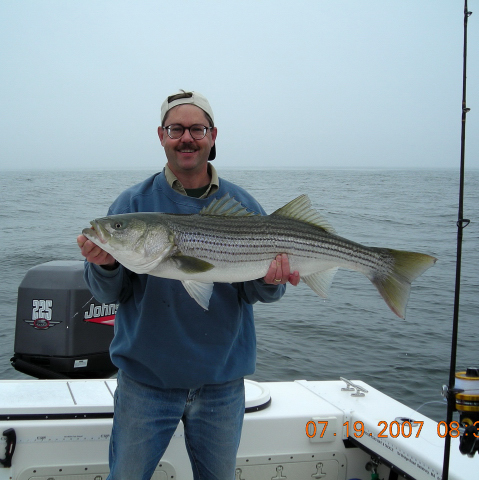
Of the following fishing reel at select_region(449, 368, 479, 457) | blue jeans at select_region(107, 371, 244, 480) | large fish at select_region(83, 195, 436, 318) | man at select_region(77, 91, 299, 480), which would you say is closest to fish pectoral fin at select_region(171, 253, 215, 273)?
large fish at select_region(83, 195, 436, 318)

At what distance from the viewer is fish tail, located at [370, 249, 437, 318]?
336cm

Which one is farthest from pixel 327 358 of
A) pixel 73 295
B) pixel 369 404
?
pixel 73 295

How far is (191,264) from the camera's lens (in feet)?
10.3

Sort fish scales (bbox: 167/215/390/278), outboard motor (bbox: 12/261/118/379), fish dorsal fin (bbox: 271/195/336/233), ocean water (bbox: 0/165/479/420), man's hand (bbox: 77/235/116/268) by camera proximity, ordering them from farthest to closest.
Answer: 1. ocean water (bbox: 0/165/479/420)
2. outboard motor (bbox: 12/261/118/379)
3. fish dorsal fin (bbox: 271/195/336/233)
4. fish scales (bbox: 167/215/390/278)
5. man's hand (bbox: 77/235/116/268)

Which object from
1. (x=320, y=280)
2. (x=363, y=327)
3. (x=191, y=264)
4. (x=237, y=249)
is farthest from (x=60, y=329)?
(x=363, y=327)

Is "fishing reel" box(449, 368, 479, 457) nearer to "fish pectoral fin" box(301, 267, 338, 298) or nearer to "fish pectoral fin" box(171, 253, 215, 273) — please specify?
"fish pectoral fin" box(301, 267, 338, 298)

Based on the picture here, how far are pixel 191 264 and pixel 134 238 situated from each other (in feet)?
1.25

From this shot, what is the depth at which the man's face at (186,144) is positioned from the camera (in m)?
3.29

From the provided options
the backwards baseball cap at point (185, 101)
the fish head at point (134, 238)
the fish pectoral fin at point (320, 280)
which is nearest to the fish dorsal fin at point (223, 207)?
the fish head at point (134, 238)

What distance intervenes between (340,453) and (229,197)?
7.96ft

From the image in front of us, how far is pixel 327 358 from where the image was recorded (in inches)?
360

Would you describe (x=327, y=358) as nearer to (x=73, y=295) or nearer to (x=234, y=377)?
(x=73, y=295)

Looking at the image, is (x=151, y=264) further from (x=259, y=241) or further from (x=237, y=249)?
(x=259, y=241)

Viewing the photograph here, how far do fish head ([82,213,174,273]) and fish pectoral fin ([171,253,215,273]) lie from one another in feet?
0.31
